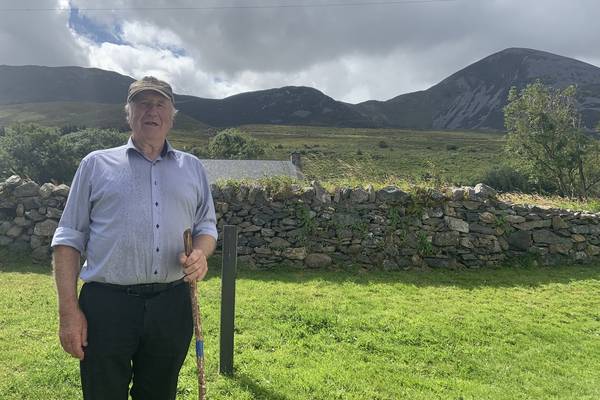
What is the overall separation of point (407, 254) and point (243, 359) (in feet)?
18.6

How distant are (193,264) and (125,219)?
47 centimetres

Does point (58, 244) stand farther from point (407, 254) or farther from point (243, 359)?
point (407, 254)

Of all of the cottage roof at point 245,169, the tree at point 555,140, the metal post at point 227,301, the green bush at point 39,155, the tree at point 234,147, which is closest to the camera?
the metal post at point 227,301

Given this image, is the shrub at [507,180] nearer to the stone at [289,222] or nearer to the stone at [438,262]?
the stone at [438,262]

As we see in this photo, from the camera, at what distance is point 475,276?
8781mm

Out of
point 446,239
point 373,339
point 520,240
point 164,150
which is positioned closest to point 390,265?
point 446,239

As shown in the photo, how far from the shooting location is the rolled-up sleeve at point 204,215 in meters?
2.76

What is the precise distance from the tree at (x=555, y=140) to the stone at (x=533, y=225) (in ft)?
50.9

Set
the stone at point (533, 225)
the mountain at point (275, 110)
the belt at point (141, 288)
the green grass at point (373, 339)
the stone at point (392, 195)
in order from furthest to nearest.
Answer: the mountain at point (275, 110) → the stone at point (533, 225) → the stone at point (392, 195) → the green grass at point (373, 339) → the belt at point (141, 288)

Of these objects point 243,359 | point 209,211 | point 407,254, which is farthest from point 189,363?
point 407,254

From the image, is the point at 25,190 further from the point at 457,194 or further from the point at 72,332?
the point at 457,194

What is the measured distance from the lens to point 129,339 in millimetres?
2268

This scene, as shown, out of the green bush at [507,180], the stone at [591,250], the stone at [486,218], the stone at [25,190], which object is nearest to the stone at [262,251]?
the stone at [486,218]

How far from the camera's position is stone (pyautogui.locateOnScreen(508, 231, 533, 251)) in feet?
31.4
